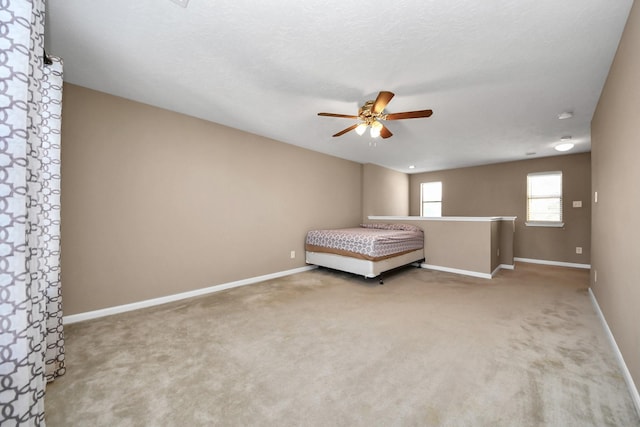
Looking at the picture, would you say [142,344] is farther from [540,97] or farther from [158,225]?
[540,97]

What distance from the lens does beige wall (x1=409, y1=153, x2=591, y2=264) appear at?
5.10 m

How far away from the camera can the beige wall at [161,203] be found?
2.58 metres

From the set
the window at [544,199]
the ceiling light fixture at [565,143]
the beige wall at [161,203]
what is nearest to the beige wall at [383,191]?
the beige wall at [161,203]

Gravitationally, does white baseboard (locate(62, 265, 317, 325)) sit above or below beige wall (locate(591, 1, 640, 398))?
below

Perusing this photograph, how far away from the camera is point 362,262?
388 centimetres

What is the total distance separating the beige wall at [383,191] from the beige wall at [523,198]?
35.3 inches

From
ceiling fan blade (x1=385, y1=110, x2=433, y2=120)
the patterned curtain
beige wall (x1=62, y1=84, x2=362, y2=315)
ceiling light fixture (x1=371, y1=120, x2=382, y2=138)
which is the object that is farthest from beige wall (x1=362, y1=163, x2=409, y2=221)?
the patterned curtain

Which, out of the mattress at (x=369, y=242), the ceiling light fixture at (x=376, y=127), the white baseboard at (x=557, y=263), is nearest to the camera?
the ceiling light fixture at (x=376, y=127)

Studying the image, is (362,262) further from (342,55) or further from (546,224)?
(546,224)

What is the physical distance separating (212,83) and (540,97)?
137 inches

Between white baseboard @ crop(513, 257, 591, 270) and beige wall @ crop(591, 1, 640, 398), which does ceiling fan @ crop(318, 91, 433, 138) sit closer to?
beige wall @ crop(591, 1, 640, 398)

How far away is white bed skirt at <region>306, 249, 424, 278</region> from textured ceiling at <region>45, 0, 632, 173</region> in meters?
2.16

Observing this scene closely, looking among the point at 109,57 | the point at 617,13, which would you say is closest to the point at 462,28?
the point at 617,13

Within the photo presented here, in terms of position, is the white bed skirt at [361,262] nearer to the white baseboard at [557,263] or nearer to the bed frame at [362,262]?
the bed frame at [362,262]
